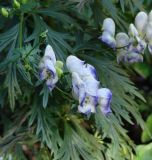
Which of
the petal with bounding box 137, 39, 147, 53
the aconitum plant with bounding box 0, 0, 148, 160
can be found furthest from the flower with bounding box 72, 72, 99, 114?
the petal with bounding box 137, 39, 147, 53

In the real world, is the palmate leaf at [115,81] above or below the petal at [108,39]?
below

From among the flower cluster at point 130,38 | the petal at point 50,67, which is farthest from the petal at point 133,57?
the petal at point 50,67

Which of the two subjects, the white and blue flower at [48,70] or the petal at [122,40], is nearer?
the white and blue flower at [48,70]

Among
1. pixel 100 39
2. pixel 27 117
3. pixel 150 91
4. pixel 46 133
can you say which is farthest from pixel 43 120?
pixel 150 91

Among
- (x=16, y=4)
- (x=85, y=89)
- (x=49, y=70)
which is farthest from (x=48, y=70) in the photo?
(x=16, y=4)

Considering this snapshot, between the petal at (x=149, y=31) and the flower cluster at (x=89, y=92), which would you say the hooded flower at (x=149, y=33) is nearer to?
the petal at (x=149, y=31)

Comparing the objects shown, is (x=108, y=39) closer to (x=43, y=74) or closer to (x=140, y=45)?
(x=140, y=45)

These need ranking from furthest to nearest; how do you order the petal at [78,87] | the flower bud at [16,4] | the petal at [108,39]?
the petal at [108,39] → the flower bud at [16,4] → the petal at [78,87]

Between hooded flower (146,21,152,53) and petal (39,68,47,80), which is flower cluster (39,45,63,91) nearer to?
petal (39,68,47,80)
